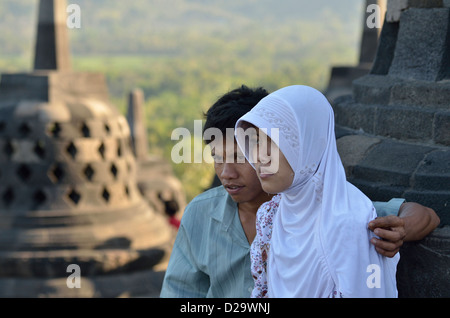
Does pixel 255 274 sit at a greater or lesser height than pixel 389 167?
lesser

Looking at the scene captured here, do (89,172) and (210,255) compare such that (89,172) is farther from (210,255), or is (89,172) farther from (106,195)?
(210,255)

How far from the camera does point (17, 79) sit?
25.1 ft

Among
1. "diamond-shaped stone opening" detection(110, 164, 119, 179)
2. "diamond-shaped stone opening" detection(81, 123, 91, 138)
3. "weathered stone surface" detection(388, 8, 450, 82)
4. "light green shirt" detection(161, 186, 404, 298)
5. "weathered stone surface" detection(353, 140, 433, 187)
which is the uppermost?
"weathered stone surface" detection(388, 8, 450, 82)

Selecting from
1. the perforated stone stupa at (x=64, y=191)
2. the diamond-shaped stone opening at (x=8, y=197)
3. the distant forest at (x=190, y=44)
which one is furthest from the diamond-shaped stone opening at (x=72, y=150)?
the distant forest at (x=190, y=44)

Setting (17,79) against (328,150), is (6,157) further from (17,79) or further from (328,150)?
(328,150)

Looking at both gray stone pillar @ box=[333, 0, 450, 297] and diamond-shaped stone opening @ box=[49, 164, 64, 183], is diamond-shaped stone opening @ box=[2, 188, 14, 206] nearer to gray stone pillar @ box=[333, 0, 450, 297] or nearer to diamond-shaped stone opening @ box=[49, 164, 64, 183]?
diamond-shaped stone opening @ box=[49, 164, 64, 183]

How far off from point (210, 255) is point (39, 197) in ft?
15.8

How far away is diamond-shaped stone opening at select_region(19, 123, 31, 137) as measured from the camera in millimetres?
7332

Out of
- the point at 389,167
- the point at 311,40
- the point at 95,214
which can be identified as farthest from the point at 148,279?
the point at 311,40

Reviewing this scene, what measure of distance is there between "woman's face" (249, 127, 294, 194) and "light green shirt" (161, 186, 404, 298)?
568mm

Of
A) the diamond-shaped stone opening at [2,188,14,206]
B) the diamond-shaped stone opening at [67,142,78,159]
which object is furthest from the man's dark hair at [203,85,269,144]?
the diamond-shaped stone opening at [2,188,14,206]

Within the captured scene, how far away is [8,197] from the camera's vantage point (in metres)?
7.41

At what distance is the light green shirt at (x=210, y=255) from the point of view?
2947 mm
